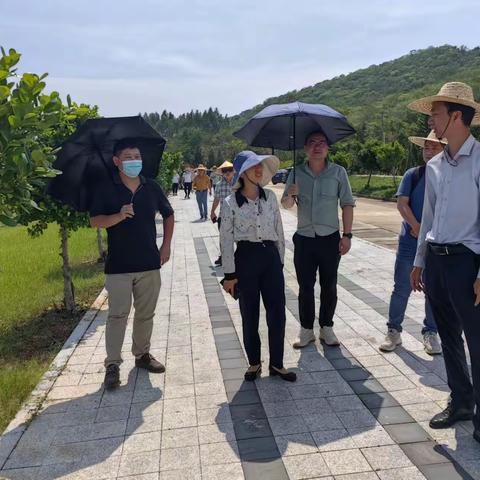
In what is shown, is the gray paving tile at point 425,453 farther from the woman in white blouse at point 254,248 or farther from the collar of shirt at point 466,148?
the collar of shirt at point 466,148

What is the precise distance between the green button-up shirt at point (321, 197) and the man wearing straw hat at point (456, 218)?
1.25 metres

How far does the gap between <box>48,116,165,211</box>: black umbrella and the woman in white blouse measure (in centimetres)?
94

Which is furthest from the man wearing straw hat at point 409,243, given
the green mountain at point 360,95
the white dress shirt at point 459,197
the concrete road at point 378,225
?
the green mountain at point 360,95

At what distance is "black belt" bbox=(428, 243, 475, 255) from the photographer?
3.01 meters

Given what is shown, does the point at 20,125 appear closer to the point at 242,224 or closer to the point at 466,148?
the point at 242,224

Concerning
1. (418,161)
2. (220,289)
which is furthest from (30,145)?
(418,161)

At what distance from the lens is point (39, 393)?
159 inches

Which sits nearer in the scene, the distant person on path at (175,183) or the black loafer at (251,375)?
the black loafer at (251,375)

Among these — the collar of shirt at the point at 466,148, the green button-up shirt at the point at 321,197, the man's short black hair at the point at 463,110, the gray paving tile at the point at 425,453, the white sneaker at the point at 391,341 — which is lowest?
the gray paving tile at the point at 425,453

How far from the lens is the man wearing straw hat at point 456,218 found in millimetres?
2980

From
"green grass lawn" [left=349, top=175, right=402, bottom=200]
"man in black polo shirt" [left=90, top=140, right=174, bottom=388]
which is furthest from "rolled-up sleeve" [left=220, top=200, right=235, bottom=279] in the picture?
"green grass lawn" [left=349, top=175, right=402, bottom=200]

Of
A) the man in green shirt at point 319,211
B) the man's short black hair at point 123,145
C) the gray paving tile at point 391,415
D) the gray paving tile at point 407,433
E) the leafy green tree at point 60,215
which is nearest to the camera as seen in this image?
the gray paving tile at point 407,433

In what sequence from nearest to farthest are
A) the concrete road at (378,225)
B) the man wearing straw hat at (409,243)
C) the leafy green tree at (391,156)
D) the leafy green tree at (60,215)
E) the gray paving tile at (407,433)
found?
1. the gray paving tile at (407,433)
2. the man wearing straw hat at (409,243)
3. the leafy green tree at (60,215)
4. the concrete road at (378,225)
5. the leafy green tree at (391,156)

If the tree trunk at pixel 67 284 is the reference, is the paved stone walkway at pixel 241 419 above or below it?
below
